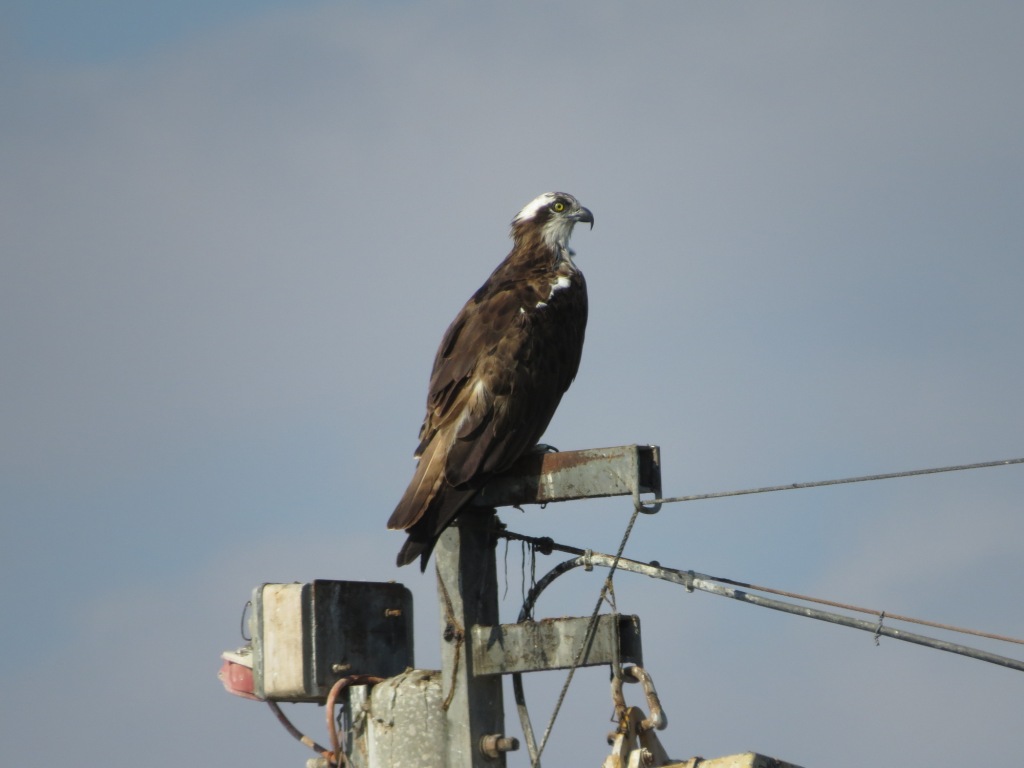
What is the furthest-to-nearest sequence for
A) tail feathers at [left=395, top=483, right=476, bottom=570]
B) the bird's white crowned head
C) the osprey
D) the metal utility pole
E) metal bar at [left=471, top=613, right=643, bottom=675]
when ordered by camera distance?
the bird's white crowned head → the osprey → tail feathers at [left=395, top=483, right=476, bottom=570] → the metal utility pole → metal bar at [left=471, top=613, right=643, bottom=675]

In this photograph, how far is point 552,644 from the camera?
664cm

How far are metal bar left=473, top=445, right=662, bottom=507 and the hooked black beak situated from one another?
3.22 m

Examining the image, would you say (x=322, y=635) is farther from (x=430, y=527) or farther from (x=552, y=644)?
(x=552, y=644)

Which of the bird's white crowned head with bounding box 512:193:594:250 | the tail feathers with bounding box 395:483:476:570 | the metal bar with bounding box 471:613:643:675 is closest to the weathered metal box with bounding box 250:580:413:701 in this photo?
the tail feathers with bounding box 395:483:476:570

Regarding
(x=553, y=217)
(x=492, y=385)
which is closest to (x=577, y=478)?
(x=492, y=385)

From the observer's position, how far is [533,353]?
8141 millimetres

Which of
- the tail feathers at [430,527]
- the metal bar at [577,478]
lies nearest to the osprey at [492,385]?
the tail feathers at [430,527]

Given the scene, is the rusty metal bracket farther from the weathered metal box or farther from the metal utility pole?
the weathered metal box

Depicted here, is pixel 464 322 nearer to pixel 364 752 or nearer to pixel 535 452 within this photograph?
pixel 535 452

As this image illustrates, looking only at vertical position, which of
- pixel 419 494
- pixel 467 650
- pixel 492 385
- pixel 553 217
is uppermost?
pixel 553 217

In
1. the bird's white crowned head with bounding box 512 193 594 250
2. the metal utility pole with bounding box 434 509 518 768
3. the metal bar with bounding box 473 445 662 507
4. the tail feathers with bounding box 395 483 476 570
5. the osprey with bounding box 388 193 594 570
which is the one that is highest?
the bird's white crowned head with bounding box 512 193 594 250

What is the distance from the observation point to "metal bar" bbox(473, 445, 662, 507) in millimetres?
6547

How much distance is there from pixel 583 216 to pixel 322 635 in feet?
13.2

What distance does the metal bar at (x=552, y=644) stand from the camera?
255 inches
